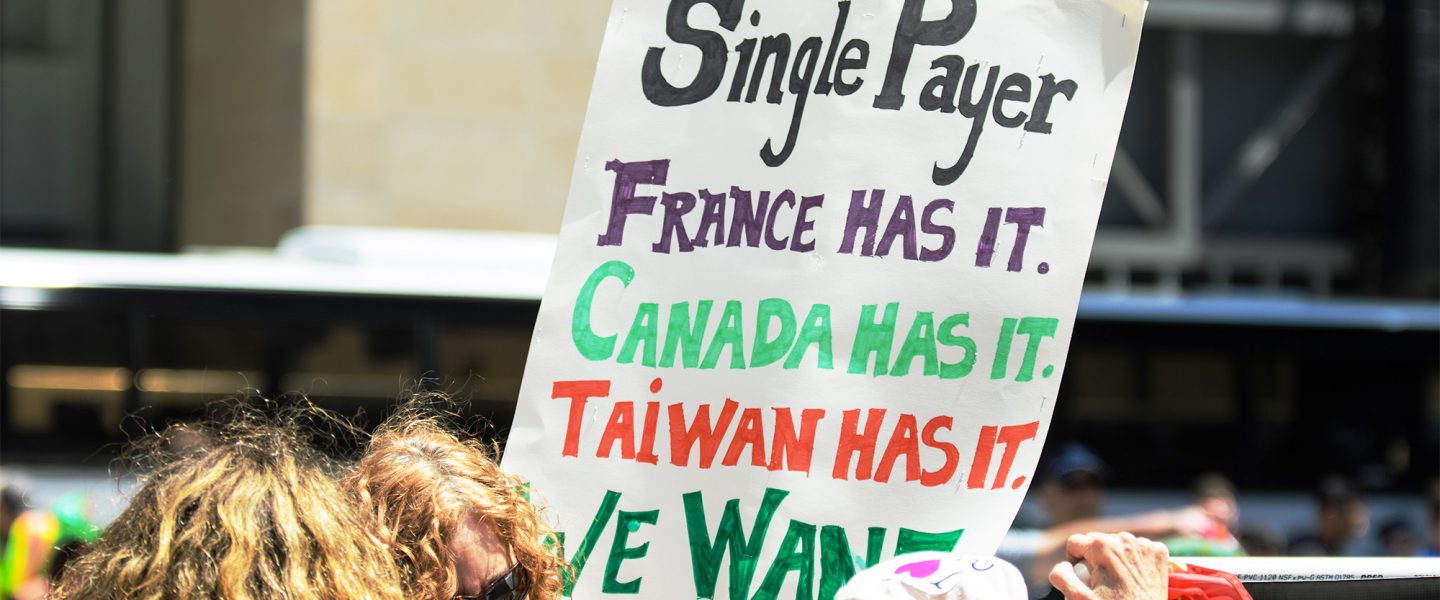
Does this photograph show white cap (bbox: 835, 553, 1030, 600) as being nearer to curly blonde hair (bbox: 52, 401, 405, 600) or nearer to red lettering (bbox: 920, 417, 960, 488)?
red lettering (bbox: 920, 417, 960, 488)

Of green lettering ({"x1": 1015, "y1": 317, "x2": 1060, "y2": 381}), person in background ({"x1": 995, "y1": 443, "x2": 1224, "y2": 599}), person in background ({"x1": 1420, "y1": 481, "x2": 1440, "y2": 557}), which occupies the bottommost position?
person in background ({"x1": 1420, "y1": 481, "x2": 1440, "y2": 557})

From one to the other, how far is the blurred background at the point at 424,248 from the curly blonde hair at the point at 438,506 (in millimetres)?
5669

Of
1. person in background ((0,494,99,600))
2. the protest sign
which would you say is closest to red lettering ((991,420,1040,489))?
the protest sign

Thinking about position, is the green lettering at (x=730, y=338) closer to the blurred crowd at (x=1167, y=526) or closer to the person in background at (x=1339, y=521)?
the blurred crowd at (x=1167, y=526)

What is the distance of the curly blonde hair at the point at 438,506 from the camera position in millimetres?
1686

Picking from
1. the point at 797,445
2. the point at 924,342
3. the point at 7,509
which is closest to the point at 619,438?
the point at 797,445

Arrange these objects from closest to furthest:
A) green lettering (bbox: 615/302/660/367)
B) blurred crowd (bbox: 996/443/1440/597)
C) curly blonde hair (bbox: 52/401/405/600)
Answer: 1. curly blonde hair (bbox: 52/401/405/600)
2. green lettering (bbox: 615/302/660/367)
3. blurred crowd (bbox: 996/443/1440/597)

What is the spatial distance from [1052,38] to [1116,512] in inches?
314

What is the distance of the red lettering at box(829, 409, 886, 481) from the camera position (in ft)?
6.86

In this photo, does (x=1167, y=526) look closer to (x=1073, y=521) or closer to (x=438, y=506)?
(x=1073, y=521)

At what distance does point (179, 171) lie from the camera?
11.4 metres

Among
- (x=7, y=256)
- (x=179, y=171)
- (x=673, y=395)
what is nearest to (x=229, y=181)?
(x=179, y=171)

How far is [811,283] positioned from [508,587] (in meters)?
0.74

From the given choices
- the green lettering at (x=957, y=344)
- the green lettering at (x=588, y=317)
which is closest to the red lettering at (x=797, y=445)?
the green lettering at (x=957, y=344)
